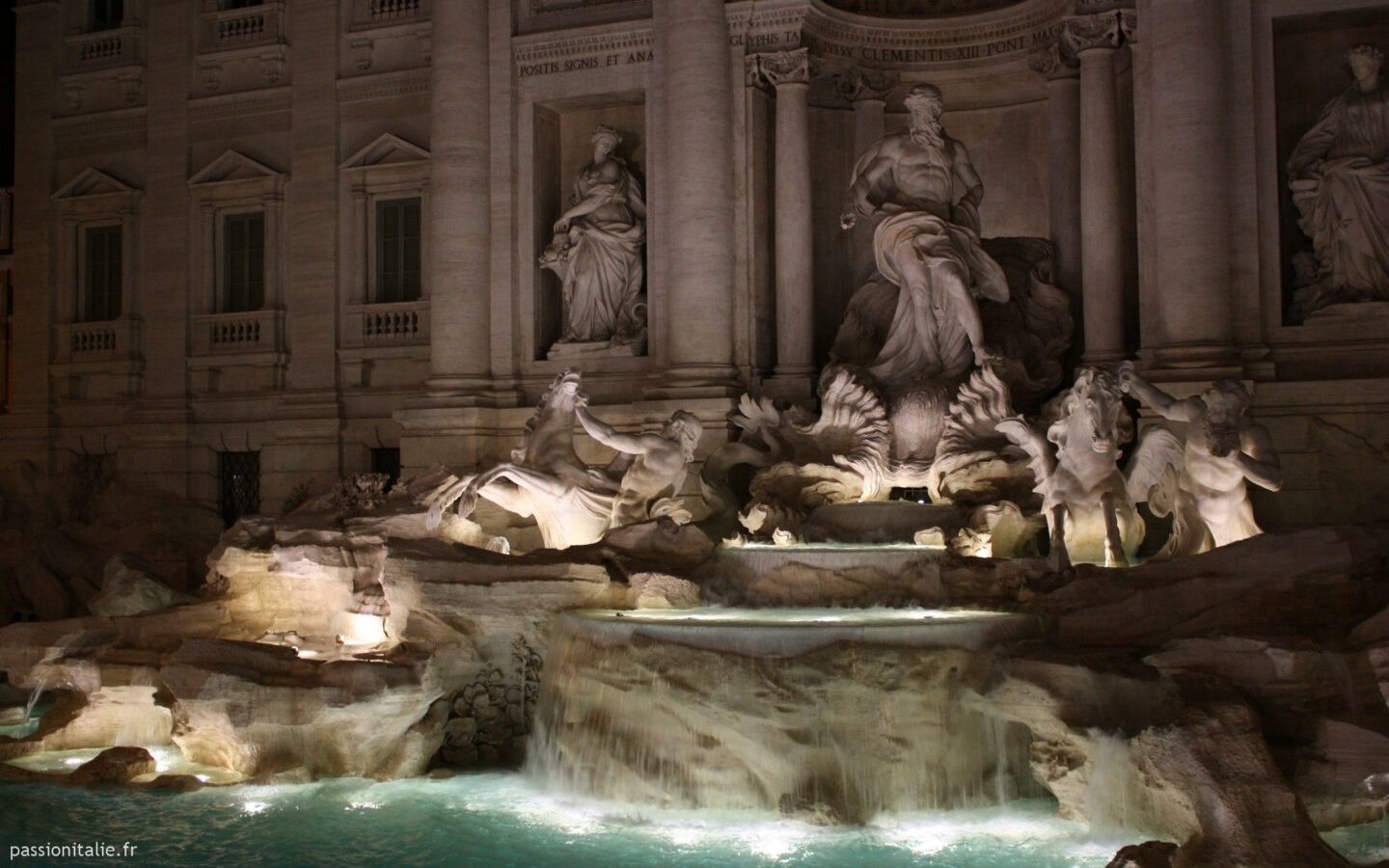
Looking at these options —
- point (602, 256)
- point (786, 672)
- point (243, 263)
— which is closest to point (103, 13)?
point (243, 263)

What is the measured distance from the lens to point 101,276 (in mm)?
22203

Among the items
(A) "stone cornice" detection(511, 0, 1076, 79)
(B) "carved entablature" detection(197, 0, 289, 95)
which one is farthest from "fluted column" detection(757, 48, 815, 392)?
(B) "carved entablature" detection(197, 0, 289, 95)

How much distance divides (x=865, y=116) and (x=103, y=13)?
12345 mm

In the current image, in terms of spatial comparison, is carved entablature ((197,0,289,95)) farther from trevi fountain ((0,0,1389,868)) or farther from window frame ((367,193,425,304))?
window frame ((367,193,425,304))

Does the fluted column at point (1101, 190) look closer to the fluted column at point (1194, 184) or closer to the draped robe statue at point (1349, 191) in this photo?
the fluted column at point (1194, 184)

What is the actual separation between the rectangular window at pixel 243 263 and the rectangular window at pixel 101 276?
6.45ft

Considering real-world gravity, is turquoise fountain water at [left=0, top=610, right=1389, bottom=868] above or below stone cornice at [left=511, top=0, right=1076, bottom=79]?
below

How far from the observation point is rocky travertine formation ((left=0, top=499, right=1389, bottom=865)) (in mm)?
9469

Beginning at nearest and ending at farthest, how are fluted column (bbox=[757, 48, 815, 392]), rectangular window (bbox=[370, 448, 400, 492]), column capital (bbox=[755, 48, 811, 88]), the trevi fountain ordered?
A: the trevi fountain < column capital (bbox=[755, 48, 811, 88]) < fluted column (bbox=[757, 48, 815, 392]) < rectangular window (bbox=[370, 448, 400, 492])

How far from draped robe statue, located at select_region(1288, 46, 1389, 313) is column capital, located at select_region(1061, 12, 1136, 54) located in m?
2.17

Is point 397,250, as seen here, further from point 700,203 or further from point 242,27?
point 700,203

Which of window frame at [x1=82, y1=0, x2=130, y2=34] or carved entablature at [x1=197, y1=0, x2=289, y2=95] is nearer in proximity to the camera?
carved entablature at [x1=197, y1=0, x2=289, y2=95]

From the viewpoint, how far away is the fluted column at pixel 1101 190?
15.5 metres

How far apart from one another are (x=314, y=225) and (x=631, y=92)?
5345 mm
